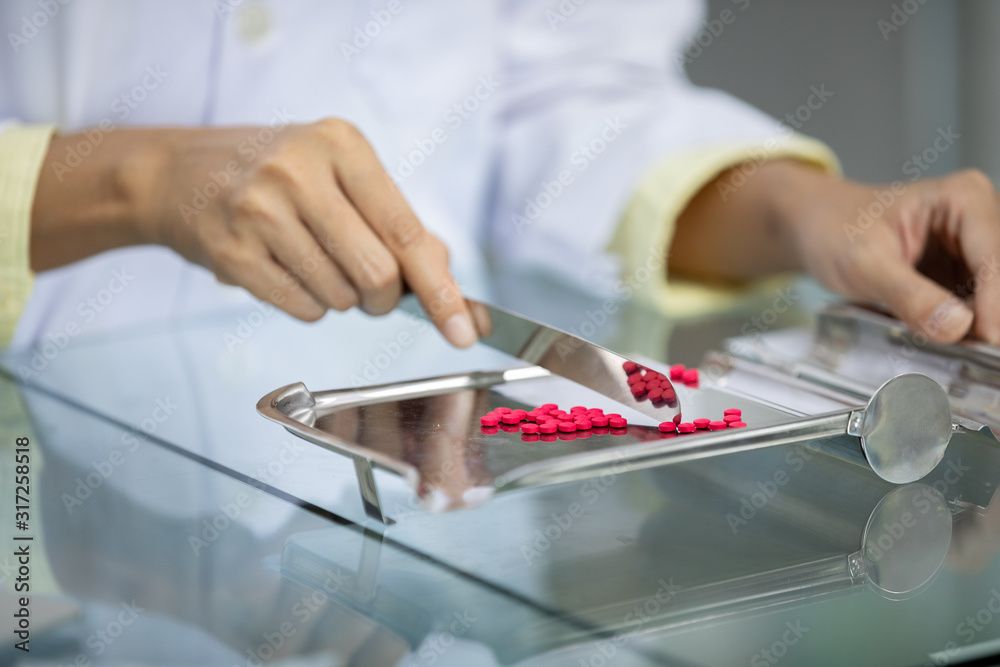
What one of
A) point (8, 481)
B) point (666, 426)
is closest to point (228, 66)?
point (8, 481)

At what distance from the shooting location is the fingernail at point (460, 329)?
1.92ft

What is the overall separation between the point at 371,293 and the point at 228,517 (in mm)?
192

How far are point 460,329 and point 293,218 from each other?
130mm

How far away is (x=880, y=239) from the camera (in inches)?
27.5

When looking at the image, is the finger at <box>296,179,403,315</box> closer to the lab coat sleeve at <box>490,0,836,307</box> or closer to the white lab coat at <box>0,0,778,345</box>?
the white lab coat at <box>0,0,778,345</box>

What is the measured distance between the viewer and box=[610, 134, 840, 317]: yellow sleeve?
0.87m

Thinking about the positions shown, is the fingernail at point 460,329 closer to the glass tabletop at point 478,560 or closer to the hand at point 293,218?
Answer: the hand at point 293,218

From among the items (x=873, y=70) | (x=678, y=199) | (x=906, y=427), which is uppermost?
(x=906, y=427)

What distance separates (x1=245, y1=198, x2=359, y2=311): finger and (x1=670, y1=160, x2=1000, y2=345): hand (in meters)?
0.36

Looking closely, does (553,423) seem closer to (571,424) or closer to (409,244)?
(571,424)

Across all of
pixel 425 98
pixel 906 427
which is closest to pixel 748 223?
pixel 425 98

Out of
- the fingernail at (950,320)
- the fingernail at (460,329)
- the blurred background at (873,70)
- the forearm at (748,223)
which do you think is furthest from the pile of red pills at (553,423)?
the blurred background at (873,70)

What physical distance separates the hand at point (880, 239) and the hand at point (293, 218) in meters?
0.29

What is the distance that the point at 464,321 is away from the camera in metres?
0.59
